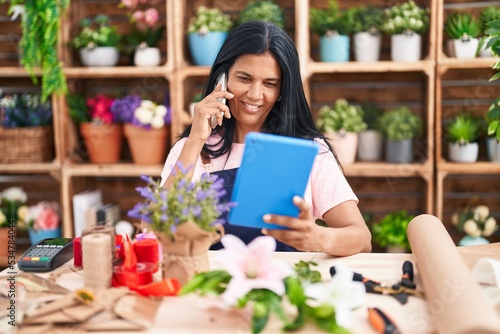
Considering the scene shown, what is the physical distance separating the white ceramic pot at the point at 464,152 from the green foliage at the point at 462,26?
0.55 m

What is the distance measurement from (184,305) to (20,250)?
8.82 feet

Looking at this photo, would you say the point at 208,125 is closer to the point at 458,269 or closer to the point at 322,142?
the point at 322,142

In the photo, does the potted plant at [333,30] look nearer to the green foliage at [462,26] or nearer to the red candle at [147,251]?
the green foliage at [462,26]

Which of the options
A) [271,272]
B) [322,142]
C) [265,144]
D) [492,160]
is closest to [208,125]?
[322,142]

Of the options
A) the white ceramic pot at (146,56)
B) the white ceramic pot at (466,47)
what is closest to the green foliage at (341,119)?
the white ceramic pot at (466,47)

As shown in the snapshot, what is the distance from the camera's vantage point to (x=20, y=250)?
3.54 metres

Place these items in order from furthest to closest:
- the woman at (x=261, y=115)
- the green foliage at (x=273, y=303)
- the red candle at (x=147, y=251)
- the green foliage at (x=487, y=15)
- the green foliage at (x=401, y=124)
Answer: the green foliage at (x=401, y=124), the green foliage at (x=487, y=15), the woman at (x=261, y=115), the red candle at (x=147, y=251), the green foliage at (x=273, y=303)

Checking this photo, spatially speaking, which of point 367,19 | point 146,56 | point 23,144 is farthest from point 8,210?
point 367,19

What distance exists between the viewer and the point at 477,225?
10.1 feet

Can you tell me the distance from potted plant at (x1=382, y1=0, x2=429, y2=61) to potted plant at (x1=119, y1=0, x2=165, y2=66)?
1235 millimetres

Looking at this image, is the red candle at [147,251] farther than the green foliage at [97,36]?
No

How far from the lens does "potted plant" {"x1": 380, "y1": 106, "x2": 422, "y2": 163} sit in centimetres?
305

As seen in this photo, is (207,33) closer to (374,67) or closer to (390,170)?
(374,67)

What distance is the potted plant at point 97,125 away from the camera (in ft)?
10.6
